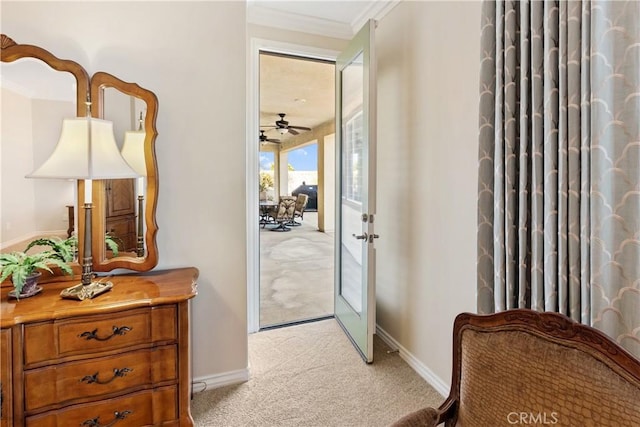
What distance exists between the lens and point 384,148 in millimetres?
2666

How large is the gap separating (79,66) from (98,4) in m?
0.37

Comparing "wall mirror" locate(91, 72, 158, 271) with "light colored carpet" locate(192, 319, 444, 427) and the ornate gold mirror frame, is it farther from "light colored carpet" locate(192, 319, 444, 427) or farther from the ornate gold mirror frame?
"light colored carpet" locate(192, 319, 444, 427)

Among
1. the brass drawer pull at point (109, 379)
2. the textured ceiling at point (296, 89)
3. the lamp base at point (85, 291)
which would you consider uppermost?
the textured ceiling at point (296, 89)

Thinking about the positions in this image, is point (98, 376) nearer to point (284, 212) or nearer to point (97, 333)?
point (97, 333)

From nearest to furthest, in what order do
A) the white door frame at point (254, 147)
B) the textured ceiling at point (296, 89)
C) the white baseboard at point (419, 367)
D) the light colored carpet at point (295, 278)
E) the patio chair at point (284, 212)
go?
the white baseboard at point (419, 367), the white door frame at point (254, 147), the light colored carpet at point (295, 278), the textured ceiling at point (296, 89), the patio chair at point (284, 212)

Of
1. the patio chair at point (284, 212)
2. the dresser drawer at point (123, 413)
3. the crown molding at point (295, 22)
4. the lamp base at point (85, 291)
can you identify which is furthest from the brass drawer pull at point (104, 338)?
the patio chair at point (284, 212)

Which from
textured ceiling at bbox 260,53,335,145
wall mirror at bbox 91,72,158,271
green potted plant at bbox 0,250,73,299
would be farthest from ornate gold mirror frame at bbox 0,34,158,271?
textured ceiling at bbox 260,53,335,145

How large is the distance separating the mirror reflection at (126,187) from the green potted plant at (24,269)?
0.88ft

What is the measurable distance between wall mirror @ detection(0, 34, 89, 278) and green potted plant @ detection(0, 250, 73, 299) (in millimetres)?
150

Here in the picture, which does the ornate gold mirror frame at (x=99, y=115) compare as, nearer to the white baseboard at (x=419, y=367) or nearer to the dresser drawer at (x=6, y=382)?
the dresser drawer at (x=6, y=382)

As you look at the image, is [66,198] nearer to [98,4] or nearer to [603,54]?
[98,4]

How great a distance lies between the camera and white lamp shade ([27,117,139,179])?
1.45 meters

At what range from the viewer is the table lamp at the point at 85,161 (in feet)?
4.76

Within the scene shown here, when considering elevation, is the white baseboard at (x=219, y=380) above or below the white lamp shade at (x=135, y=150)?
below
